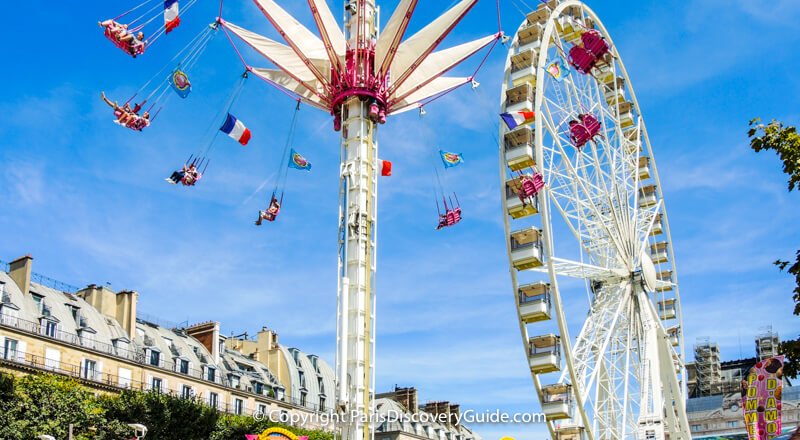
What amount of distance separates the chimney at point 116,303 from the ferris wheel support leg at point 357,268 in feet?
95.5

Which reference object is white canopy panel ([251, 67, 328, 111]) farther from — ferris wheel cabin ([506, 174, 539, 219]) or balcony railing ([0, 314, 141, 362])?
balcony railing ([0, 314, 141, 362])

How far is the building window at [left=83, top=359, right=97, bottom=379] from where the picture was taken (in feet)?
186

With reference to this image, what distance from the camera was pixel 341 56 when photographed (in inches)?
1665

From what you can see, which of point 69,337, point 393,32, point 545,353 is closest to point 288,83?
point 393,32

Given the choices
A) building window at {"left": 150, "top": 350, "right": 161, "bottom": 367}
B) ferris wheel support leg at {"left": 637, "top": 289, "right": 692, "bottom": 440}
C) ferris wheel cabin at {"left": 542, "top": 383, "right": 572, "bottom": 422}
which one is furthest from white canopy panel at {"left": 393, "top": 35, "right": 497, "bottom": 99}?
building window at {"left": 150, "top": 350, "right": 161, "bottom": 367}

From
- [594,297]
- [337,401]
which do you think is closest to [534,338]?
[594,297]

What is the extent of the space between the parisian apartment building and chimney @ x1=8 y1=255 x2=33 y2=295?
61mm

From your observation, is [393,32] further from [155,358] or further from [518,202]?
[155,358]

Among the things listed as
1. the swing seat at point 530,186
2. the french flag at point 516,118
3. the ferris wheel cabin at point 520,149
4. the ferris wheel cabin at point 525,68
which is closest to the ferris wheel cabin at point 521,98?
the french flag at point 516,118

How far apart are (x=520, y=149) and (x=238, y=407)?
38051 millimetres

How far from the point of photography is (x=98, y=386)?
5675cm

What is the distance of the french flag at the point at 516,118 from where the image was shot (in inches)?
1623

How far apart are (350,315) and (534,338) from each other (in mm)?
8231

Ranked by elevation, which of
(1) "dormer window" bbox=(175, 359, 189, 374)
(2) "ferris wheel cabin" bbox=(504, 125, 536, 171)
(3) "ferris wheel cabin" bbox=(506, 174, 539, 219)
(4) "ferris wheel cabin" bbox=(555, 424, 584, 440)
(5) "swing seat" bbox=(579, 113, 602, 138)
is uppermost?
(5) "swing seat" bbox=(579, 113, 602, 138)
